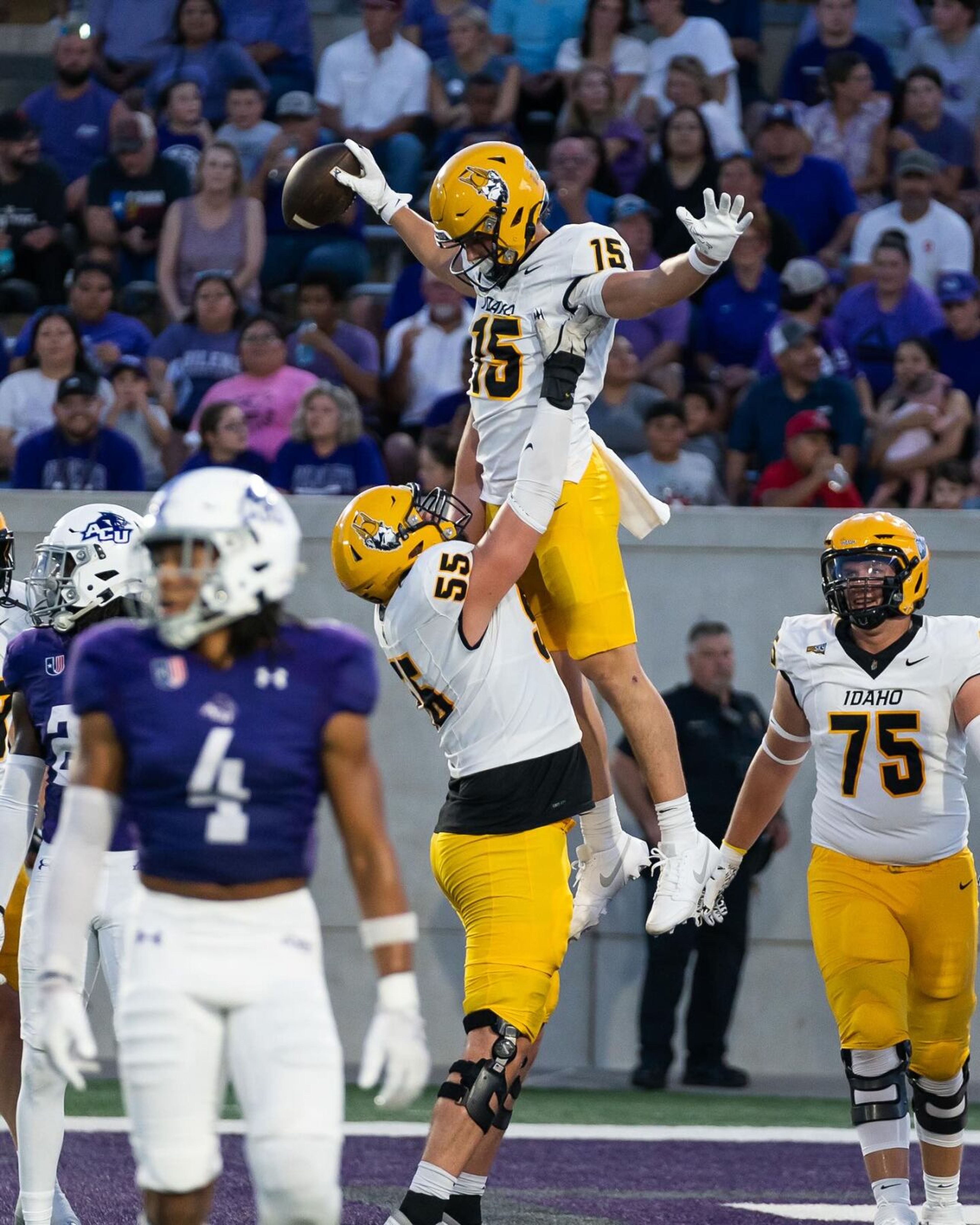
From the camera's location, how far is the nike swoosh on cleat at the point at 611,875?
6.35 meters

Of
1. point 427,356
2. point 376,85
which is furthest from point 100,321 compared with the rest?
point 376,85

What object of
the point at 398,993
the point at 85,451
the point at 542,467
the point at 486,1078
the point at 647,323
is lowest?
the point at 486,1078

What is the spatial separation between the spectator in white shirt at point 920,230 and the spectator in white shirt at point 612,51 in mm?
1653

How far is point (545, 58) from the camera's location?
12.1 metres

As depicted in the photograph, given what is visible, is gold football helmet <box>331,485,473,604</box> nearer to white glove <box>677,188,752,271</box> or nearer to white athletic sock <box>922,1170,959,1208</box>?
white glove <box>677,188,752,271</box>

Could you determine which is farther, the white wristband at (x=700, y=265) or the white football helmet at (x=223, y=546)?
the white wristband at (x=700, y=265)

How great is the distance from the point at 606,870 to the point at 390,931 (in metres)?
2.39

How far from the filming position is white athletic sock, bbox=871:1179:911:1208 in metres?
5.82

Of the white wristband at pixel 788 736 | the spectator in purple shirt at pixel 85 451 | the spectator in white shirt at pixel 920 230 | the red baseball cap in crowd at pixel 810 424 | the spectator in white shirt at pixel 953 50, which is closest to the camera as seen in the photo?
the white wristband at pixel 788 736

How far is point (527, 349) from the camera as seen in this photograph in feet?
19.4

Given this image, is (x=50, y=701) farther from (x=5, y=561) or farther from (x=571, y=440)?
(x=571, y=440)

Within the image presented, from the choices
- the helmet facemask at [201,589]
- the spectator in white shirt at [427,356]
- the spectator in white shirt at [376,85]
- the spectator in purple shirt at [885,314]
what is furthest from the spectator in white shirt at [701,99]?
the helmet facemask at [201,589]

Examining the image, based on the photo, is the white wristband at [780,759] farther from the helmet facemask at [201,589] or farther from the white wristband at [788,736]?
the helmet facemask at [201,589]

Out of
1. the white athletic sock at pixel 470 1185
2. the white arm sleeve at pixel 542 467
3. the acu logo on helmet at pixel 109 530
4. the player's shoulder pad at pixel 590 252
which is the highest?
the player's shoulder pad at pixel 590 252
